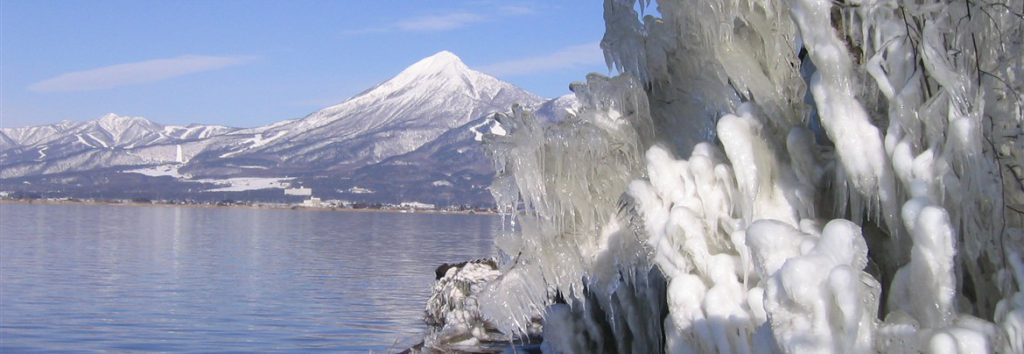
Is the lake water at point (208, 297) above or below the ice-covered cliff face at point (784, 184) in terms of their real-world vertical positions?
→ below

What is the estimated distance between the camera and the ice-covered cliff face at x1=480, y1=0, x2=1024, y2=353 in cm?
877

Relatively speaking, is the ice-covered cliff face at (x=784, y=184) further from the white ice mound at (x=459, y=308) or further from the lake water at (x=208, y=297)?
the lake water at (x=208, y=297)

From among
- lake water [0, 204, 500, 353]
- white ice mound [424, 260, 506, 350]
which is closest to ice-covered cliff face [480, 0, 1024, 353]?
Answer: white ice mound [424, 260, 506, 350]

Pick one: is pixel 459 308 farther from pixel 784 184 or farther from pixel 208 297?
pixel 784 184

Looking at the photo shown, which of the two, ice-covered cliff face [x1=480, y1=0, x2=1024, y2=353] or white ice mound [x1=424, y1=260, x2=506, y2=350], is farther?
white ice mound [x1=424, y1=260, x2=506, y2=350]

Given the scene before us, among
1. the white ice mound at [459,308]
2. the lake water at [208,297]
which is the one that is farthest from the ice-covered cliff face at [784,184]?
the lake water at [208,297]

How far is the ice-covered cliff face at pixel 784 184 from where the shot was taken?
8.77 metres

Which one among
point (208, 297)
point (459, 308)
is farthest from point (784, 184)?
point (208, 297)

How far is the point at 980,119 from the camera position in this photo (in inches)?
352

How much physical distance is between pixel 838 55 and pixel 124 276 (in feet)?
149

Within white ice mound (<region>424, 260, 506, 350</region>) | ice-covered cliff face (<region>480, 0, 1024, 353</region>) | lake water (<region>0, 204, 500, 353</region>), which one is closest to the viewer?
ice-covered cliff face (<region>480, 0, 1024, 353</region>)

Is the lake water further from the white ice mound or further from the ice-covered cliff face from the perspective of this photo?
the ice-covered cliff face

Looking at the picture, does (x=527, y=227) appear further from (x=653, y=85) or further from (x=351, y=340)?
(x=351, y=340)

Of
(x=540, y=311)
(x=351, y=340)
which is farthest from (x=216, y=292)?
(x=540, y=311)
